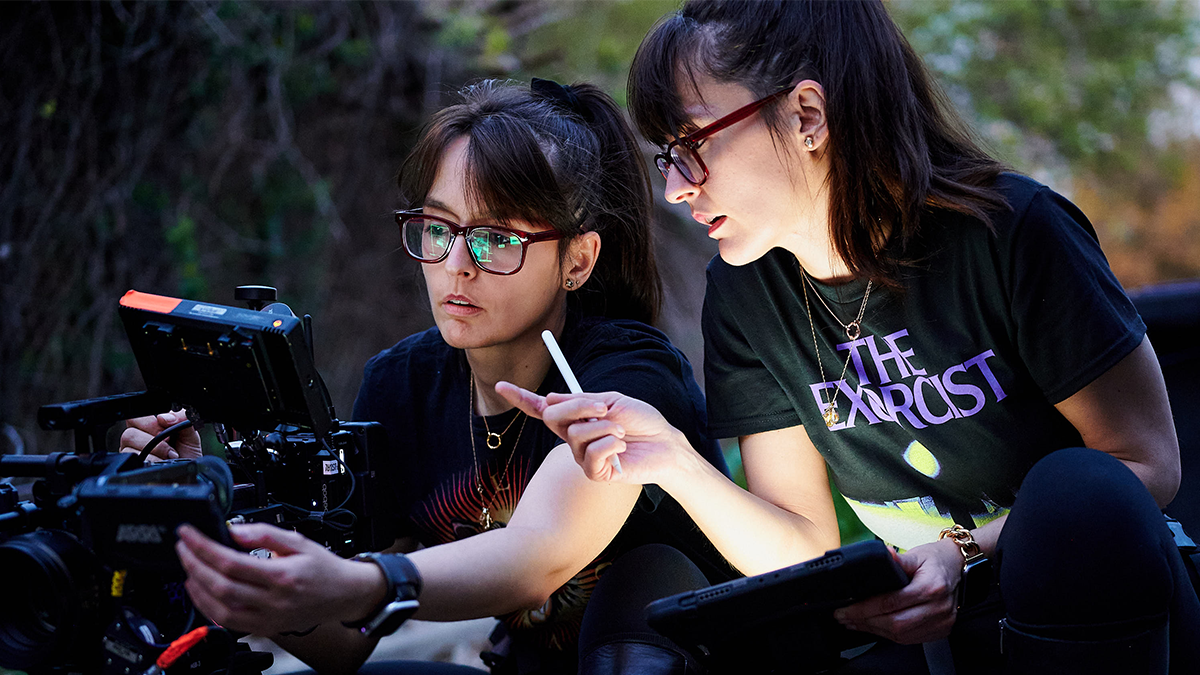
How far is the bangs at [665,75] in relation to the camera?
1.62m

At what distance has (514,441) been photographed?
185 cm

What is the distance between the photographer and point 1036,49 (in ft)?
22.1

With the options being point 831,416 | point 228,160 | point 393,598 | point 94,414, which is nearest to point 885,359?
point 831,416

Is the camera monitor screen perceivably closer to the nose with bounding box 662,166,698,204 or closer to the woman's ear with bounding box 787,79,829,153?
the nose with bounding box 662,166,698,204

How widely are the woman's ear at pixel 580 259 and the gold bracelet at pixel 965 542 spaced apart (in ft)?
2.59

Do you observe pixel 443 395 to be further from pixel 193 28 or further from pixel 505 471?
pixel 193 28

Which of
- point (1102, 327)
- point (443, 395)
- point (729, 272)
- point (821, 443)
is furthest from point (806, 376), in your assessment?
point (443, 395)

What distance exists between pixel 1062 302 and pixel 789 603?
0.64m

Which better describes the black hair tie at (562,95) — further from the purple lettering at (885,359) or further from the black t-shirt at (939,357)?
the purple lettering at (885,359)

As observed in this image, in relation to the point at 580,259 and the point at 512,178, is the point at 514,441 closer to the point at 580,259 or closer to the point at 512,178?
the point at 580,259

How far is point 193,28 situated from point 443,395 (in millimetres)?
2041

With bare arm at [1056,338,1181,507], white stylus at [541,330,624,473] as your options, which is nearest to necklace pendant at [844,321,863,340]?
bare arm at [1056,338,1181,507]

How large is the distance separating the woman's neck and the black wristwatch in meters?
0.70

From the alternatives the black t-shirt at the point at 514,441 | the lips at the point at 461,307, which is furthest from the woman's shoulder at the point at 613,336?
the lips at the point at 461,307
